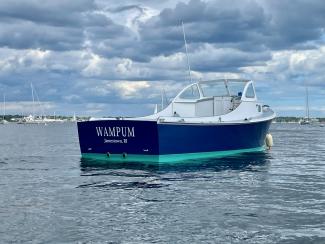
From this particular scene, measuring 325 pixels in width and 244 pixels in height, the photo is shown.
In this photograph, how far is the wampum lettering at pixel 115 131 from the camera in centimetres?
2917

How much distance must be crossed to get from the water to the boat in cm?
196

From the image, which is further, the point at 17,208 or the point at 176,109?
the point at 176,109

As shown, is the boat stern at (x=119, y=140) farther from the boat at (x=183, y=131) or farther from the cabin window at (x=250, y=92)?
the cabin window at (x=250, y=92)

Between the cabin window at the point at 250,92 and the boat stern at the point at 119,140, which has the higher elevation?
the cabin window at the point at 250,92

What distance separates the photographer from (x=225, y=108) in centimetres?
3856

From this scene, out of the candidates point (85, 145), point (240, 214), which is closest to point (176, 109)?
point (85, 145)

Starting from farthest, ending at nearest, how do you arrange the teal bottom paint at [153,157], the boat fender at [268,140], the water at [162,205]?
the boat fender at [268,140]
the teal bottom paint at [153,157]
the water at [162,205]

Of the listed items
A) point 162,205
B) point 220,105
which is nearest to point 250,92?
point 220,105

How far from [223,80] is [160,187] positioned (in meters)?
20.3

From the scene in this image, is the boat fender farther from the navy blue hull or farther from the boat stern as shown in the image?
the boat stern

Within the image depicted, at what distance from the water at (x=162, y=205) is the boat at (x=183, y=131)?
1.96 m

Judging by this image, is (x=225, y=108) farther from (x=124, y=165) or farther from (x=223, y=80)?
(x=124, y=165)

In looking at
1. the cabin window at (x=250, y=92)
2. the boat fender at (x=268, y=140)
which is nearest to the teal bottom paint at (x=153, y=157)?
the cabin window at (x=250, y=92)

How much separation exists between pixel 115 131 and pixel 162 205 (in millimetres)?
13710
